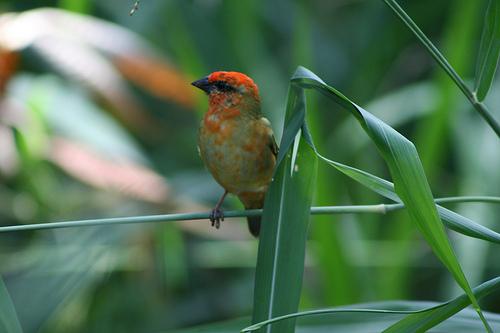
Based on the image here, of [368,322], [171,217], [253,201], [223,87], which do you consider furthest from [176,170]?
[171,217]

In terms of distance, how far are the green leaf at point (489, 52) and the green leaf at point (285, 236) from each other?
370mm

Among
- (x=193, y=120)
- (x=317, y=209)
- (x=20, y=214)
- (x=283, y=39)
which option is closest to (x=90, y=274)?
(x=20, y=214)

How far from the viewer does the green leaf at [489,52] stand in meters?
1.67

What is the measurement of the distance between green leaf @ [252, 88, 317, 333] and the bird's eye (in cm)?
102

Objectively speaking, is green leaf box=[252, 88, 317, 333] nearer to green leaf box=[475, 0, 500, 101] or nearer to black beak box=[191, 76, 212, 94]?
green leaf box=[475, 0, 500, 101]

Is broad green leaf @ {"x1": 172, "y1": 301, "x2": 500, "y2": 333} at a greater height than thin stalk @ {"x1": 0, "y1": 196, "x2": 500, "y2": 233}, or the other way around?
thin stalk @ {"x1": 0, "y1": 196, "x2": 500, "y2": 233}

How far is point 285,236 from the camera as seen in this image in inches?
63.3

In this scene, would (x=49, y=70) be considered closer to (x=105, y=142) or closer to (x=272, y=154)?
(x=105, y=142)

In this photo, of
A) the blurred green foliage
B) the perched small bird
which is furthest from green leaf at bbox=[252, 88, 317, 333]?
the blurred green foliage

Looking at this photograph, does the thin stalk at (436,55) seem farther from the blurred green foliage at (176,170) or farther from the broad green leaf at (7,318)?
the blurred green foliage at (176,170)

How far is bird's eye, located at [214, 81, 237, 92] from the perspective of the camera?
2648 mm

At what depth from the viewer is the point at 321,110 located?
17.0 feet

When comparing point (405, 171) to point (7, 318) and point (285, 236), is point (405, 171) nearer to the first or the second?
point (285, 236)

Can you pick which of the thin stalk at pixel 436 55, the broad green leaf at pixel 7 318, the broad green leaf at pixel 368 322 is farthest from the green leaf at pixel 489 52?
the broad green leaf at pixel 7 318
